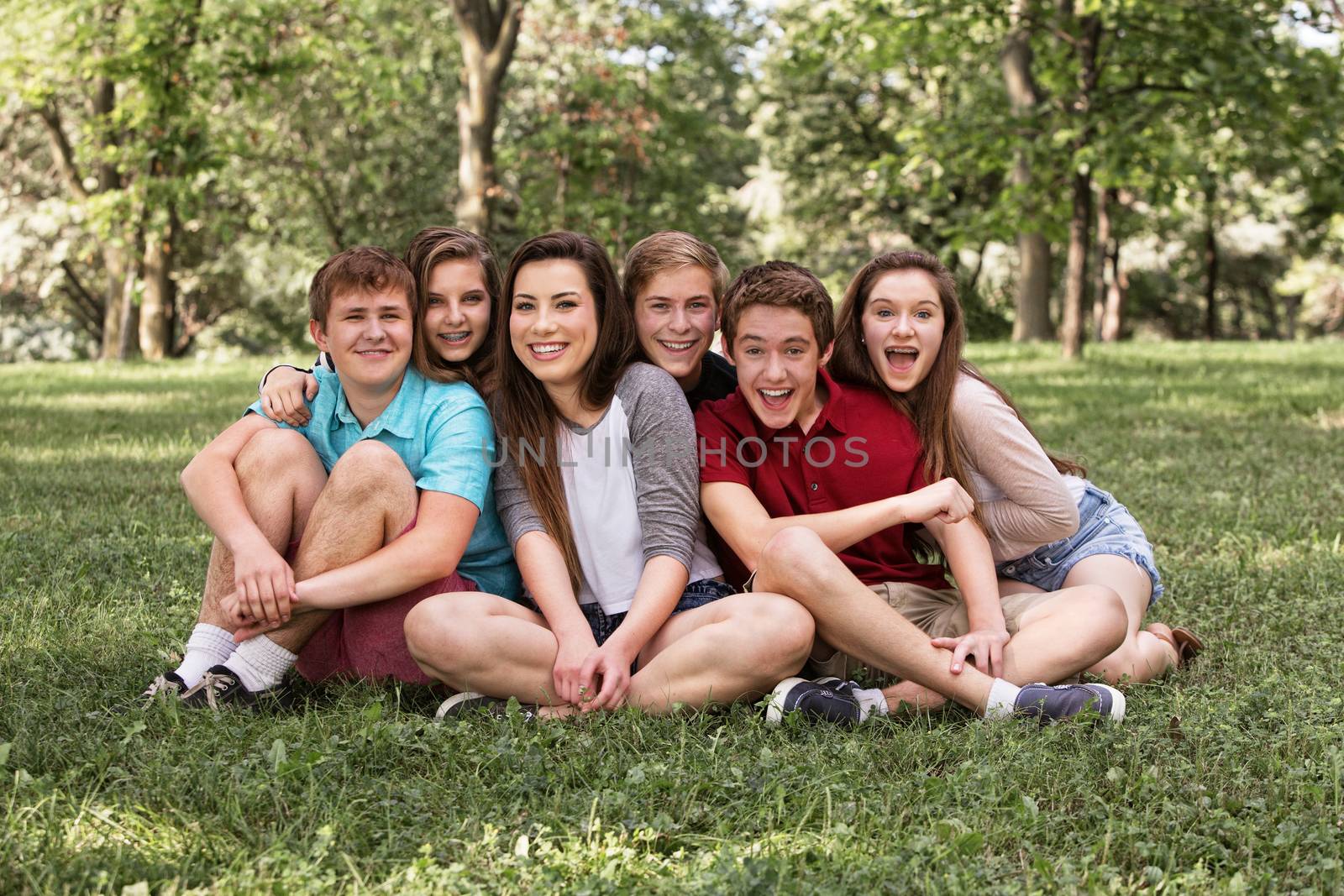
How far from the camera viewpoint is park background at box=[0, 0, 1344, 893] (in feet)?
8.05

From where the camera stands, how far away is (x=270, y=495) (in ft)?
11.1

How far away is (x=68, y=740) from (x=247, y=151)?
670 inches

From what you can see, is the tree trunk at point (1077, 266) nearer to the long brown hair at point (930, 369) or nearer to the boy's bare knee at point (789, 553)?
the long brown hair at point (930, 369)

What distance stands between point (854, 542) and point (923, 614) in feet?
1.19

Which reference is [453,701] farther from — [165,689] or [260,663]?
[165,689]

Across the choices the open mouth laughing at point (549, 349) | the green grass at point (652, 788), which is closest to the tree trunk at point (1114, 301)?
the green grass at point (652, 788)

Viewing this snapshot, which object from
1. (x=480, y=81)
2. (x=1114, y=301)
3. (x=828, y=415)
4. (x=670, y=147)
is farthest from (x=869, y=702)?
(x=1114, y=301)

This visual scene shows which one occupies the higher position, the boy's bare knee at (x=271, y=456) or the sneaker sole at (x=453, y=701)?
the boy's bare knee at (x=271, y=456)

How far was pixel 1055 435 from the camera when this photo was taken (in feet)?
27.8

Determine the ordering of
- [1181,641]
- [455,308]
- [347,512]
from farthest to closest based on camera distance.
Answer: [1181,641], [455,308], [347,512]

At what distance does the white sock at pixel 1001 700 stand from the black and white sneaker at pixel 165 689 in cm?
205

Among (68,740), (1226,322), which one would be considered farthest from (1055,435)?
(1226,322)

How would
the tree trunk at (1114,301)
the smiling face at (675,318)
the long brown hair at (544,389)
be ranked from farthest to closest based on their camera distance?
the tree trunk at (1114,301) → the smiling face at (675,318) → the long brown hair at (544,389)

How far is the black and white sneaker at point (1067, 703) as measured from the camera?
315 cm
